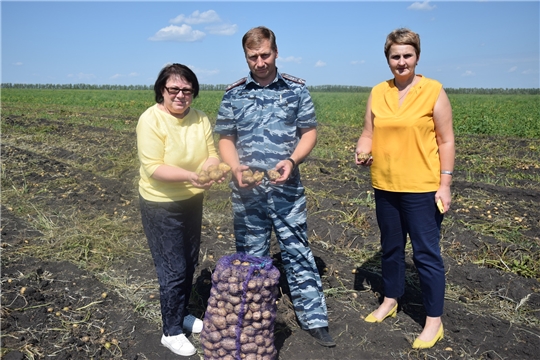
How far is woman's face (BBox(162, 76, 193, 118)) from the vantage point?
2.77 meters

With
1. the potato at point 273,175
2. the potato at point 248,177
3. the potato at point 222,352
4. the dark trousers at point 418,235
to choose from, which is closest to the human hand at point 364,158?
the dark trousers at point 418,235

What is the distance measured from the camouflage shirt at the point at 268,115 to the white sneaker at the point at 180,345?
126cm

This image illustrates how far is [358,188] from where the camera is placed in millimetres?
7043

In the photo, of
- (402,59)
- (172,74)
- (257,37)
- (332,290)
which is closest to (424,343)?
(332,290)

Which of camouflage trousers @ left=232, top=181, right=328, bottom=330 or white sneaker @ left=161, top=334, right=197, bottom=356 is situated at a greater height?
camouflage trousers @ left=232, top=181, right=328, bottom=330

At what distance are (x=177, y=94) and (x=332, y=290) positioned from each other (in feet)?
7.10

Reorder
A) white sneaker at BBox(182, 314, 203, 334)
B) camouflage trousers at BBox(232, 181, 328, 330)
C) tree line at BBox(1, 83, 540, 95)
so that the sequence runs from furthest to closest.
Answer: tree line at BBox(1, 83, 540, 95)
white sneaker at BBox(182, 314, 203, 334)
camouflage trousers at BBox(232, 181, 328, 330)

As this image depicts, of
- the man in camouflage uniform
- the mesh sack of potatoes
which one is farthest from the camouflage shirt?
the mesh sack of potatoes

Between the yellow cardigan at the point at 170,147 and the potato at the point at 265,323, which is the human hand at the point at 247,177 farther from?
the potato at the point at 265,323

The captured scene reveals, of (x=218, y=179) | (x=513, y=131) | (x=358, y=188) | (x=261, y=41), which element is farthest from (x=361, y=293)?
(x=513, y=131)

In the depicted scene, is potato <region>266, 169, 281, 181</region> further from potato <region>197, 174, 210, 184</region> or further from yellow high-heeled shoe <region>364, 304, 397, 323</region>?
yellow high-heeled shoe <region>364, 304, 397, 323</region>

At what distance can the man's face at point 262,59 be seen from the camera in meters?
2.72

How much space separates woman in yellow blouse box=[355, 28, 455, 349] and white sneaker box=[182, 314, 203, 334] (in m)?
1.49

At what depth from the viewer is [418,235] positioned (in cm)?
300
